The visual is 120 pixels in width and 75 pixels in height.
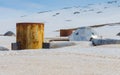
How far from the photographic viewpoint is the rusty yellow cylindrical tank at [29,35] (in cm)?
1276

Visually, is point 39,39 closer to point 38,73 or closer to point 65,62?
point 65,62

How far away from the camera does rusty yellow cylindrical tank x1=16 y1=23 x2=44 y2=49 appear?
41.9 feet

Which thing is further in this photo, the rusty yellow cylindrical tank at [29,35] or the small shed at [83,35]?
the small shed at [83,35]

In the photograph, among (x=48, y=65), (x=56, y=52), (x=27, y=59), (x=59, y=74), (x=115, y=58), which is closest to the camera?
(x=59, y=74)

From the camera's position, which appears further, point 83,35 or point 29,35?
point 83,35

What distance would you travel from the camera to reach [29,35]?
503 inches

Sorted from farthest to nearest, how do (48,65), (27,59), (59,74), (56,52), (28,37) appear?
(28,37)
(56,52)
(27,59)
(48,65)
(59,74)

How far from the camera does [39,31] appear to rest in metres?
12.9

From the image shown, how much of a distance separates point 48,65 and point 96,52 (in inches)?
105

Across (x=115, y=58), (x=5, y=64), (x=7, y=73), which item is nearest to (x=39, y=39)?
(x=115, y=58)

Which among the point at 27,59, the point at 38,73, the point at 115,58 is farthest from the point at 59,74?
the point at 115,58

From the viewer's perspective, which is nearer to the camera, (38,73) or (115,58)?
(38,73)

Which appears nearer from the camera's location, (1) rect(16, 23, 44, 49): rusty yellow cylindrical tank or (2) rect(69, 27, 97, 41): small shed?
(1) rect(16, 23, 44, 49): rusty yellow cylindrical tank

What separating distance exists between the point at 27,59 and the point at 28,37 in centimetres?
466
